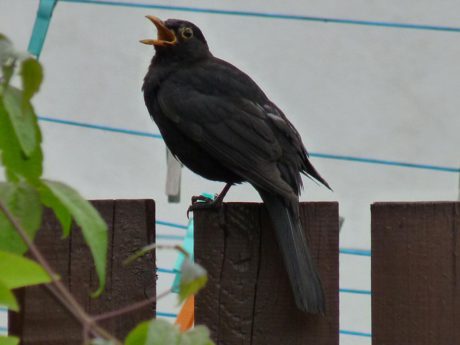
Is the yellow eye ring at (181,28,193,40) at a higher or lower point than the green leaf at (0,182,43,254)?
higher

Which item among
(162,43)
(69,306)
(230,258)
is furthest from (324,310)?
(162,43)

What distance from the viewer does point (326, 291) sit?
7.02 ft

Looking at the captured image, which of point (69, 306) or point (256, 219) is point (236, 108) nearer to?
point (256, 219)

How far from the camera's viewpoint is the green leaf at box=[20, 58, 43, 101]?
0.90 meters

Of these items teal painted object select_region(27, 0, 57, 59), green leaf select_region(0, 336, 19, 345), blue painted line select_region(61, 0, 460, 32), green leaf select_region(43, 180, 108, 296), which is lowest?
green leaf select_region(0, 336, 19, 345)

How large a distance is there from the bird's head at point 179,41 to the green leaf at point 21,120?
100 inches

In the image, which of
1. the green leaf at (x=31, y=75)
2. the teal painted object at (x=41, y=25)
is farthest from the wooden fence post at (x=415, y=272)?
the teal painted object at (x=41, y=25)

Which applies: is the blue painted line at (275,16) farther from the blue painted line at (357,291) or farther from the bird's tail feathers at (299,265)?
the bird's tail feathers at (299,265)

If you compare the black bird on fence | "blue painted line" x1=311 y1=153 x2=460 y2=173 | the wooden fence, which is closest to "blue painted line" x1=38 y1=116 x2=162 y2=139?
"blue painted line" x1=311 y1=153 x2=460 y2=173

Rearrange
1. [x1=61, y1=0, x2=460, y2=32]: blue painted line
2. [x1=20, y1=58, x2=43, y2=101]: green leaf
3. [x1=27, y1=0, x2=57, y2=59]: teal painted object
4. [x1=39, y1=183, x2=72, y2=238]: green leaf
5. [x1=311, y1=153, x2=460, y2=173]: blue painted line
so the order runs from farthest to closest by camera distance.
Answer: [x1=311, y1=153, x2=460, y2=173]: blue painted line → [x1=61, y1=0, x2=460, y2=32]: blue painted line → [x1=27, y1=0, x2=57, y2=59]: teal painted object → [x1=39, y1=183, x2=72, y2=238]: green leaf → [x1=20, y1=58, x2=43, y2=101]: green leaf

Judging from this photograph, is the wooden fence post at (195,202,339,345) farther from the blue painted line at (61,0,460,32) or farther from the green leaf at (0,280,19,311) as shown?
the blue painted line at (61,0,460,32)

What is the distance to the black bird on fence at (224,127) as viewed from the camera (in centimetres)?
274

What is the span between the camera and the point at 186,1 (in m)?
4.91

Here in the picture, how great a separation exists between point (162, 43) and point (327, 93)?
1.54m
